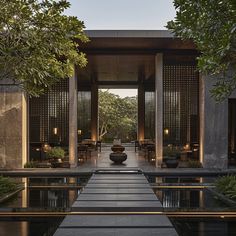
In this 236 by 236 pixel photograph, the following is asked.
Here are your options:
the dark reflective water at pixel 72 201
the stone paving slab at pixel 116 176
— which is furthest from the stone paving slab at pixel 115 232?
the stone paving slab at pixel 116 176

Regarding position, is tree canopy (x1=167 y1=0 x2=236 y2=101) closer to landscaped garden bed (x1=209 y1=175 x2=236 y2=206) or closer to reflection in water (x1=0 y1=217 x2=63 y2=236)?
landscaped garden bed (x1=209 y1=175 x2=236 y2=206)

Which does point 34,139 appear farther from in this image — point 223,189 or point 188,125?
point 223,189

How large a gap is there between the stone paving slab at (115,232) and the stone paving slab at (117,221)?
25 centimetres

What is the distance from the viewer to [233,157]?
18.4 metres

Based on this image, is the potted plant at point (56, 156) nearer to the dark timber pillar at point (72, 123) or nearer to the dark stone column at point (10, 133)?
the dark timber pillar at point (72, 123)

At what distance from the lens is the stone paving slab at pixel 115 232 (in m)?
5.69

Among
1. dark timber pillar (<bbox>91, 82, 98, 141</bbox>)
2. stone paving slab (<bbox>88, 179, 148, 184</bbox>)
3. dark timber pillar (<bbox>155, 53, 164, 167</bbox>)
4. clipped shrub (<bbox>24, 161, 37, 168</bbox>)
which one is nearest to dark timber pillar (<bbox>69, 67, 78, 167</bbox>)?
clipped shrub (<bbox>24, 161, 37, 168</bbox>)

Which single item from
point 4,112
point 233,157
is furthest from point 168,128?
point 4,112

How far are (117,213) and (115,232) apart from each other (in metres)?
1.45

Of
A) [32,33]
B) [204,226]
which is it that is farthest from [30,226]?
[32,33]

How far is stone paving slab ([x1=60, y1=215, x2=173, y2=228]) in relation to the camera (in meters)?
6.27

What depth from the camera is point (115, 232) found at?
19.1 ft

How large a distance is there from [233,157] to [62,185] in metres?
10.5

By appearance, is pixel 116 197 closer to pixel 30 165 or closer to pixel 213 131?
pixel 30 165
